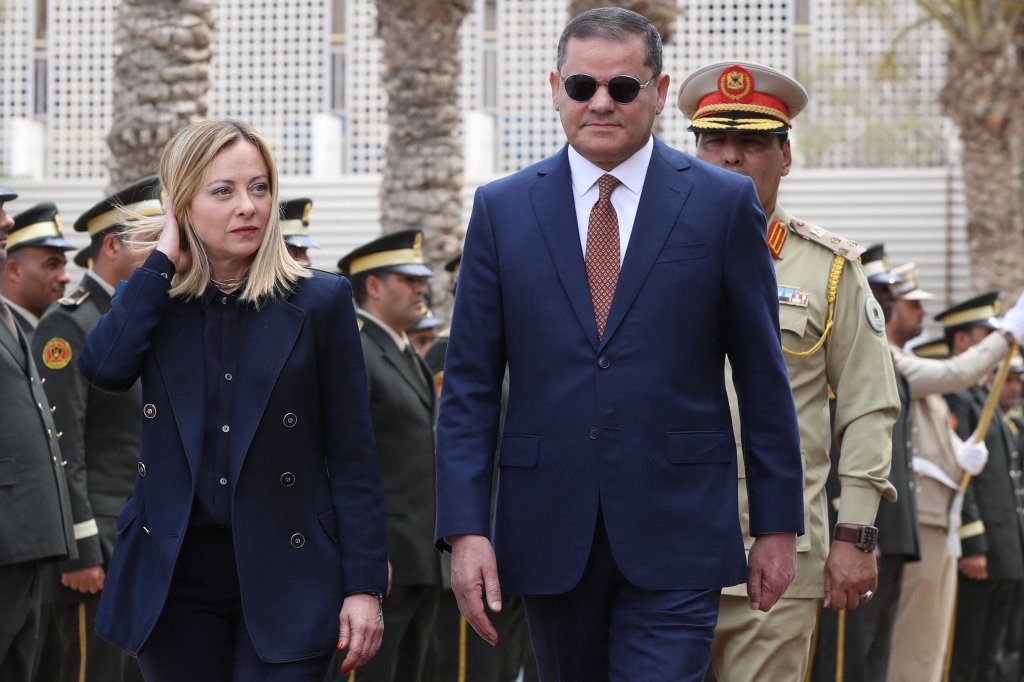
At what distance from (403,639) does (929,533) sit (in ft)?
10.9

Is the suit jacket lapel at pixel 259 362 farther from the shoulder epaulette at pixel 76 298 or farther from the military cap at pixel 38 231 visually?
the military cap at pixel 38 231

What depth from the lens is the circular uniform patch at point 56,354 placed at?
20.4 ft

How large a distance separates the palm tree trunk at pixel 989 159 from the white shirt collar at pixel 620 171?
16.3 metres

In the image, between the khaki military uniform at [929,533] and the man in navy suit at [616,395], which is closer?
the man in navy suit at [616,395]

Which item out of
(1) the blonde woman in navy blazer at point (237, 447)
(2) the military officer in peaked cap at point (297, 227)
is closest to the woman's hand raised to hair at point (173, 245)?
(1) the blonde woman in navy blazer at point (237, 447)

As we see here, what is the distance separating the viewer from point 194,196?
13.0 ft

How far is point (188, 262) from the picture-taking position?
4.02 meters

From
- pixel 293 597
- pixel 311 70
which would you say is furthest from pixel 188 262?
pixel 311 70

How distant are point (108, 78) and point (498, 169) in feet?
22.9

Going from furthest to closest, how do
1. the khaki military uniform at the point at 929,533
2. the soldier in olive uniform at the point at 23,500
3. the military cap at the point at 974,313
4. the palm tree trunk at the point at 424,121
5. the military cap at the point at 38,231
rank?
the palm tree trunk at the point at 424,121 → the military cap at the point at 974,313 → the khaki military uniform at the point at 929,533 → the military cap at the point at 38,231 → the soldier in olive uniform at the point at 23,500

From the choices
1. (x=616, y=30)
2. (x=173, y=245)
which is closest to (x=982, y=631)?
(x=616, y=30)

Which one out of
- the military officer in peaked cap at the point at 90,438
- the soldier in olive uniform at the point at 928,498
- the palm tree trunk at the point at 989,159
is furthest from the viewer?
the palm tree trunk at the point at 989,159

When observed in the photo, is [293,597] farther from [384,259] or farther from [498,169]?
[498,169]

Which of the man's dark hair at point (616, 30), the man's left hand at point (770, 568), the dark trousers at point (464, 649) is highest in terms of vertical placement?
the man's dark hair at point (616, 30)
